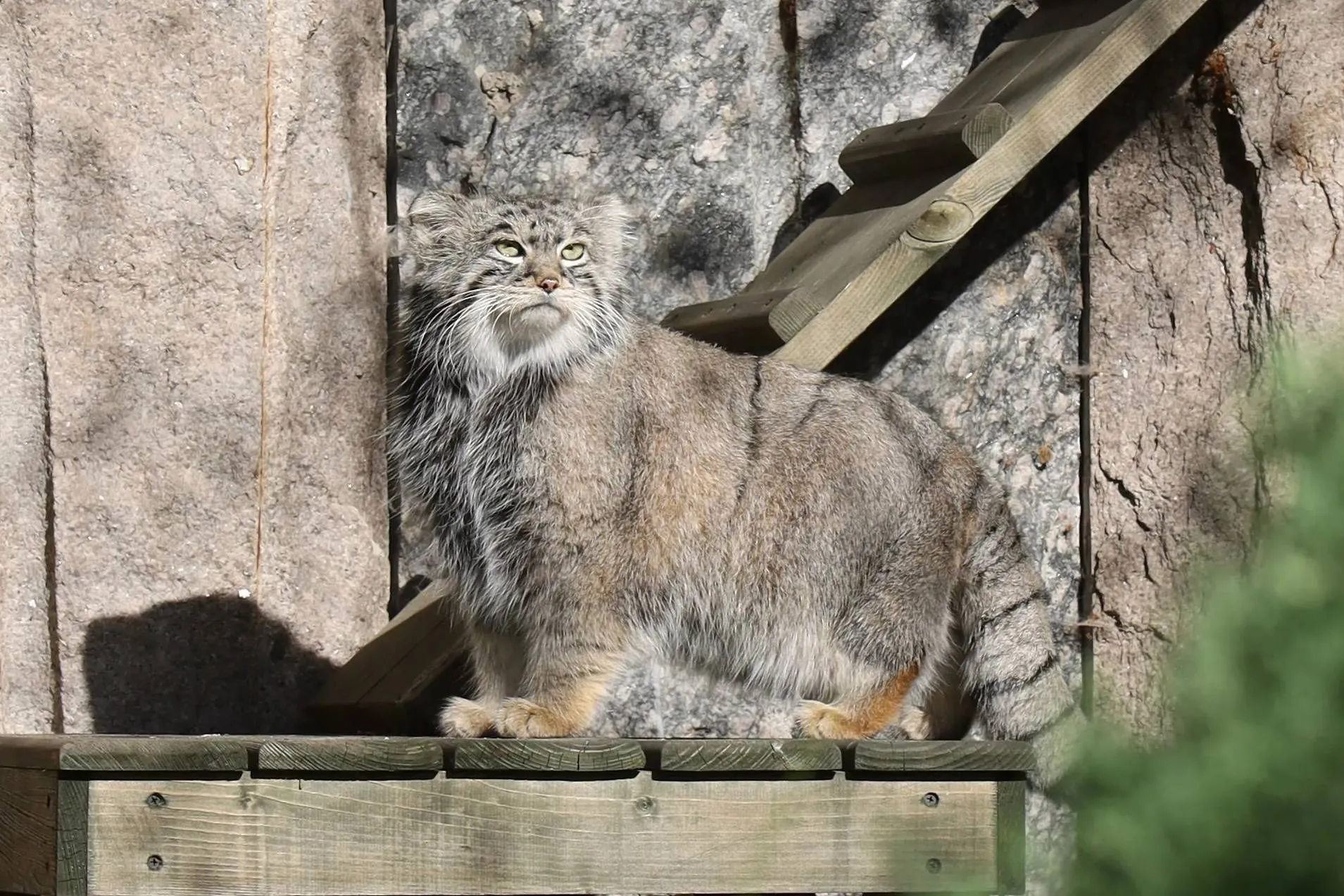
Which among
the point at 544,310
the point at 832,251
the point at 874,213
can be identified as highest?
the point at 874,213

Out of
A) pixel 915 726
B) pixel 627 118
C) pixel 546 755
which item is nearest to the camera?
pixel 546 755

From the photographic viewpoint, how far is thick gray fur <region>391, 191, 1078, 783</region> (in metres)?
4.16

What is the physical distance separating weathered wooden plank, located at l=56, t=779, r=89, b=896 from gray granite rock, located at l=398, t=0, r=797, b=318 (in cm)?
262

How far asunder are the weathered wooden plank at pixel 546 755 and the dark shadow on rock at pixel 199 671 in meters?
1.98

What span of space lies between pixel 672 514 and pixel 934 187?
4.29 feet

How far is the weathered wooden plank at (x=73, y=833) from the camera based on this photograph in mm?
2971

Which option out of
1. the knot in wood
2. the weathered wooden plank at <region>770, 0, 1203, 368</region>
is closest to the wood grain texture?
the weathered wooden plank at <region>770, 0, 1203, 368</region>

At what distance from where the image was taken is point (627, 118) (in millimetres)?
5207

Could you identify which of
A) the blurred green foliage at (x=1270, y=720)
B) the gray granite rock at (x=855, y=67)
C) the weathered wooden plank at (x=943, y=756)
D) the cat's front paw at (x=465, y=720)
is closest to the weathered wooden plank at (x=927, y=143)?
the gray granite rock at (x=855, y=67)

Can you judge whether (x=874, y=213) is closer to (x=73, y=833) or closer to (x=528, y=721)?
(x=528, y=721)

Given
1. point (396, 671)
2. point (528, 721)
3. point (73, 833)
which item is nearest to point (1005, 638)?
point (528, 721)

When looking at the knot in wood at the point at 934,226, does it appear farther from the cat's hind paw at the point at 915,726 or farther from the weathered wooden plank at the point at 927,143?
the cat's hind paw at the point at 915,726

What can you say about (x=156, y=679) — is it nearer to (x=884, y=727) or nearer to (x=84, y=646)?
(x=84, y=646)

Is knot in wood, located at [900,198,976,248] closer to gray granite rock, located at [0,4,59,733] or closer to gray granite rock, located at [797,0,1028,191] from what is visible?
gray granite rock, located at [797,0,1028,191]
